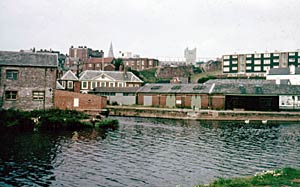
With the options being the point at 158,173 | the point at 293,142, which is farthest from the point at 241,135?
the point at 158,173

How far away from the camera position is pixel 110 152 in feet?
87.0

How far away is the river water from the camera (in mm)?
18953

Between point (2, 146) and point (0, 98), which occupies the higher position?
point (0, 98)

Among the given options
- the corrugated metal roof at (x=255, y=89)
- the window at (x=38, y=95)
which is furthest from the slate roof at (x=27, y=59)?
the corrugated metal roof at (x=255, y=89)

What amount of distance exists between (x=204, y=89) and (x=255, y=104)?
9.41m

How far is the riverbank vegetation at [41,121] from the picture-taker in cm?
3603

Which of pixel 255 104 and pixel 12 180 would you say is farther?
pixel 255 104

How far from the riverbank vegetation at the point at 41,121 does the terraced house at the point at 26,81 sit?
3654 mm

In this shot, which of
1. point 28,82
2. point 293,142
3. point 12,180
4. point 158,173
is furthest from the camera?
point 28,82

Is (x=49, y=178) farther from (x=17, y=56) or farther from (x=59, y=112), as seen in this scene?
(x=17, y=56)

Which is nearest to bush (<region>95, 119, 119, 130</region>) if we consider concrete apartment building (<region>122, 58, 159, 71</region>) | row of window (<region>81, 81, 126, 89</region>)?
row of window (<region>81, 81, 126, 89</region>)

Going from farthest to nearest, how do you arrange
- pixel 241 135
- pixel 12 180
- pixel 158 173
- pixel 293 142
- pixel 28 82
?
pixel 28 82, pixel 241 135, pixel 293 142, pixel 158 173, pixel 12 180

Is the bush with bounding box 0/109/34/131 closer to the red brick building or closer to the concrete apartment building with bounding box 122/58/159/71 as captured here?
the red brick building

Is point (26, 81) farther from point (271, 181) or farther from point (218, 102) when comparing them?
point (218, 102)
